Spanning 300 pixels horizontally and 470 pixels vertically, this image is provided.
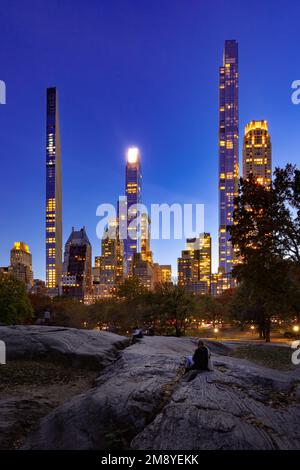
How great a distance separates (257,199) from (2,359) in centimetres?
1843

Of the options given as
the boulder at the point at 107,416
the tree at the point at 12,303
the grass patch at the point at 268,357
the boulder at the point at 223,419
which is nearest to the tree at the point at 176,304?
the grass patch at the point at 268,357

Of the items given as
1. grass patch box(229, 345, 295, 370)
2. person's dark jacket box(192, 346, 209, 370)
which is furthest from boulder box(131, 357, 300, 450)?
grass patch box(229, 345, 295, 370)

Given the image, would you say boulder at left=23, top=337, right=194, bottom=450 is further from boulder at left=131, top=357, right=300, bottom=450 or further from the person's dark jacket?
the person's dark jacket

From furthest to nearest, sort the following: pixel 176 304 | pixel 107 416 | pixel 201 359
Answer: pixel 176 304 → pixel 201 359 → pixel 107 416

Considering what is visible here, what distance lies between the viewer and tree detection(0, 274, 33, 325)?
49562 millimetres

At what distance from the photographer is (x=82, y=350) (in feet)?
71.2

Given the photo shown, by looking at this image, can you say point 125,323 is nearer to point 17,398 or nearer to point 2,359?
point 2,359

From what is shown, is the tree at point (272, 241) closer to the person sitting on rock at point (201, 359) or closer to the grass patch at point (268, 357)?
the grass patch at point (268, 357)

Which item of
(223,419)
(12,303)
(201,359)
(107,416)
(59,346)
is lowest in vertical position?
(12,303)

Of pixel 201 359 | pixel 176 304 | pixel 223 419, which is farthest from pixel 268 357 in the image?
pixel 223 419

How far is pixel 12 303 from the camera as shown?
50.3 m

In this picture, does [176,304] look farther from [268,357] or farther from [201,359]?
[201,359]

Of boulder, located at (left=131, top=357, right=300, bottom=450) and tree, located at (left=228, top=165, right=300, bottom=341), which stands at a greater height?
tree, located at (left=228, top=165, right=300, bottom=341)
